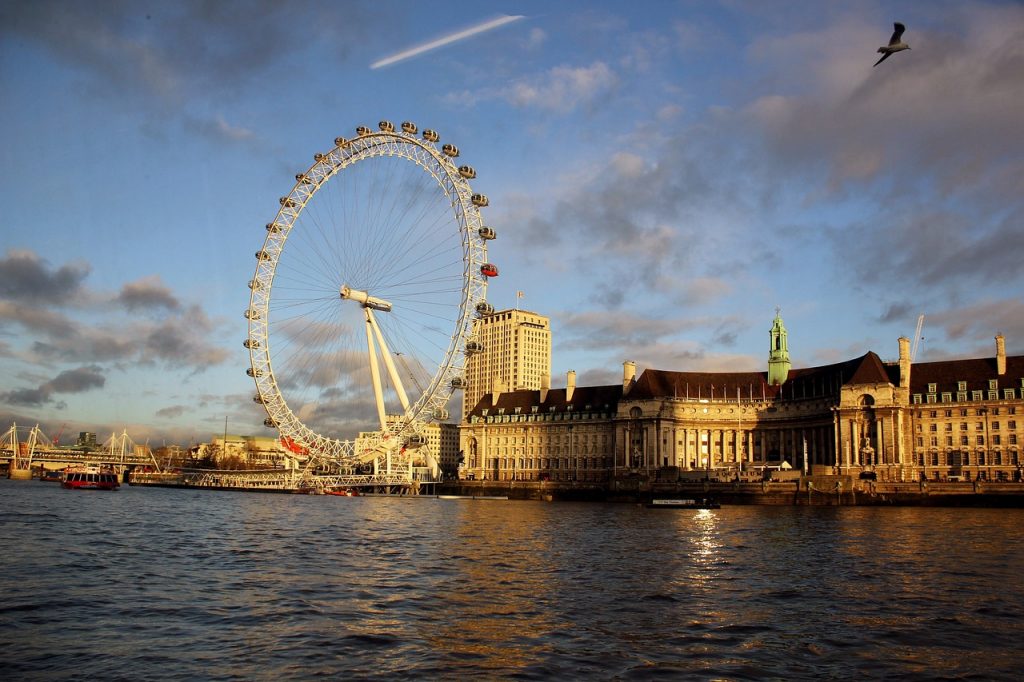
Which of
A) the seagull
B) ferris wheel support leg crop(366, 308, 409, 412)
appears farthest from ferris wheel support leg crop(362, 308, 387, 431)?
the seagull

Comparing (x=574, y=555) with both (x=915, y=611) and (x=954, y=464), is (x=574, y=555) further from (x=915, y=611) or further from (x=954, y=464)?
(x=954, y=464)

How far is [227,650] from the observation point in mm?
19906

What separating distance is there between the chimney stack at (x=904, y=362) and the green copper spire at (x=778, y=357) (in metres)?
29.9

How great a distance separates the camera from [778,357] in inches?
6176

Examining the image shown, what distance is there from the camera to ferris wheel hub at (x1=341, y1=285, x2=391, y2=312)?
326 ft

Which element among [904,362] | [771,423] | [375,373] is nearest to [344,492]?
[375,373]

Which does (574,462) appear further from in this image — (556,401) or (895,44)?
(895,44)

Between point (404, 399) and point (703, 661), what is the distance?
309 ft

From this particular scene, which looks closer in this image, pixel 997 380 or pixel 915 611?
pixel 915 611

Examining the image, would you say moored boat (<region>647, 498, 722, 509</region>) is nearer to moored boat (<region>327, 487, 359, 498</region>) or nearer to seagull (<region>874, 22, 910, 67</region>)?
moored boat (<region>327, 487, 359, 498</region>)

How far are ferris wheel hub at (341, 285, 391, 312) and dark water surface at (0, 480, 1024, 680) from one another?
50.6 metres

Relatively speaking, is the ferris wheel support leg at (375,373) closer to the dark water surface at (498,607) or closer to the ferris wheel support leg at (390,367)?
the ferris wheel support leg at (390,367)

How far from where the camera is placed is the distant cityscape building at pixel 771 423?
390 ft

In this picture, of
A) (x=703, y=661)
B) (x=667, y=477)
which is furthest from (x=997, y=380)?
(x=703, y=661)
